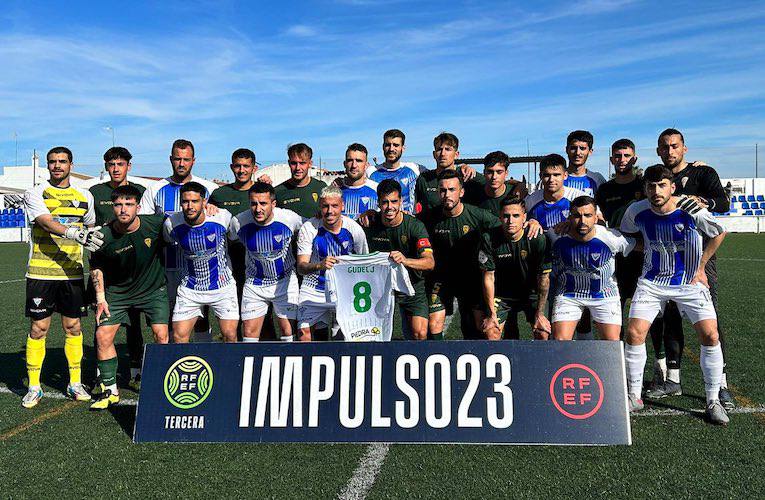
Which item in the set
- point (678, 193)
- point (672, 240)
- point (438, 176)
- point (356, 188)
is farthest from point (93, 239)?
point (678, 193)

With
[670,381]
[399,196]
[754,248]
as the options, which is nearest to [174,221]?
[399,196]

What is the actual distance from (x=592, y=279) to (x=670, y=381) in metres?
1.32

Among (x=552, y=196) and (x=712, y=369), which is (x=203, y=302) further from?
(x=712, y=369)

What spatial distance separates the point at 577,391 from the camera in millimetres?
4258

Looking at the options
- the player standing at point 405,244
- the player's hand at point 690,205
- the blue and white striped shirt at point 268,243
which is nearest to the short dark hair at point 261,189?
the blue and white striped shirt at point 268,243

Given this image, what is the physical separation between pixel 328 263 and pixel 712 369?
10.1 feet

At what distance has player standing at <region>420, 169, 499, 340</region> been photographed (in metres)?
5.56

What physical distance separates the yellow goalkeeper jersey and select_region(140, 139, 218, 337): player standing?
2.04ft

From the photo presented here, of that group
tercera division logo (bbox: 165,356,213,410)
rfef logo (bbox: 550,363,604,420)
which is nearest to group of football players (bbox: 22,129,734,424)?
rfef logo (bbox: 550,363,604,420)

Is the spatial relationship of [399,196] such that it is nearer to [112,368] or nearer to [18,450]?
[112,368]

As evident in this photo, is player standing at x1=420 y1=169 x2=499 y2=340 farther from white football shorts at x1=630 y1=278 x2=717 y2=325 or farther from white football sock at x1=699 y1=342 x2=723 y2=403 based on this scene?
white football sock at x1=699 y1=342 x2=723 y2=403

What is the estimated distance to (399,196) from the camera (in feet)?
17.6

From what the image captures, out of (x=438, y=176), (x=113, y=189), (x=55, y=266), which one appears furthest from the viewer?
(x=438, y=176)

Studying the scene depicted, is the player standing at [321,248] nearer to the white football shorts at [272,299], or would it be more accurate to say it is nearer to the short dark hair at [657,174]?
the white football shorts at [272,299]
